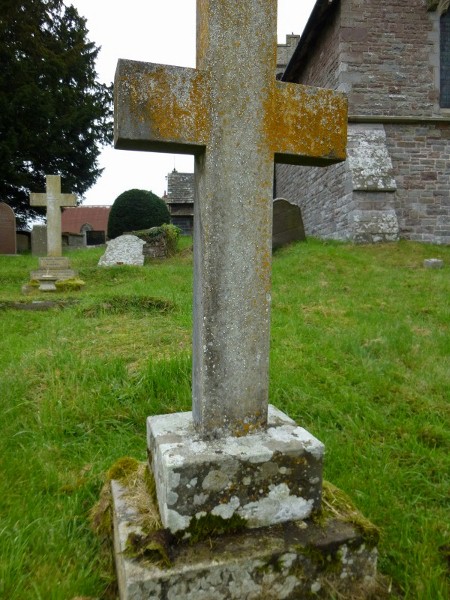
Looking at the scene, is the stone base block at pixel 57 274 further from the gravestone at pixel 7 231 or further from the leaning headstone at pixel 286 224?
the gravestone at pixel 7 231

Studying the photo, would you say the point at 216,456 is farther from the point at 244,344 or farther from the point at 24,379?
the point at 24,379

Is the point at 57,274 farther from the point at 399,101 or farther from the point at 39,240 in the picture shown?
the point at 399,101

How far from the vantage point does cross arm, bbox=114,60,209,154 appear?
1.67m

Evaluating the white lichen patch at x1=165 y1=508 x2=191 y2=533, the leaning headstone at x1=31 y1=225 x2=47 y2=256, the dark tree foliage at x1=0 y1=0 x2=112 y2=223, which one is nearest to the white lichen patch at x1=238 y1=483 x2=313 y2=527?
the white lichen patch at x1=165 y1=508 x2=191 y2=533

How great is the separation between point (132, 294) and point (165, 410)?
133 inches

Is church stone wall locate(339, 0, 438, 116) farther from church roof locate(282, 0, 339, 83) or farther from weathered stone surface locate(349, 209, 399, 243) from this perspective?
weathered stone surface locate(349, 209, 399, 243)

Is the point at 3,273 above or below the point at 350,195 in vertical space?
below

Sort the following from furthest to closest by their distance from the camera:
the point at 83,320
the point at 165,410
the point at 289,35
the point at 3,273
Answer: the point at 289,35, the point at 3,273, the point at 83,320, the point at 165,410

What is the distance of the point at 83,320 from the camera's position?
5230 millimetres

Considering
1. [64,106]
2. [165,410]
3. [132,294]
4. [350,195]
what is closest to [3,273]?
[132,294]

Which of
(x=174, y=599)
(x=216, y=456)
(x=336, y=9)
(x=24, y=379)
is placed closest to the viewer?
(x=174, y=599)

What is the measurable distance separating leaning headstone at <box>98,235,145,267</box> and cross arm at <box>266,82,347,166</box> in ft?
30.8

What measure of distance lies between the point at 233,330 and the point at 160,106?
0.86 m

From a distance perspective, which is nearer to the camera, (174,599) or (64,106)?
(174,599)
